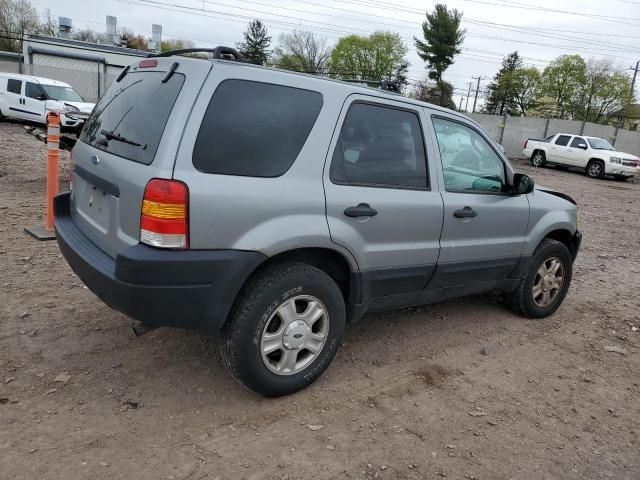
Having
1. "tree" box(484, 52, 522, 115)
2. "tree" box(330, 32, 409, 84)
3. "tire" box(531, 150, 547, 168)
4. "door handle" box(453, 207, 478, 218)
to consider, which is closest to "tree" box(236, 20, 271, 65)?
"tree" box(330, 32, 409, 84)

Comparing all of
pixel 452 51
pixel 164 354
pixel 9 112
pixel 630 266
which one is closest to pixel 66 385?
pixel 164 354

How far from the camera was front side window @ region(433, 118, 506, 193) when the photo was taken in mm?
3748

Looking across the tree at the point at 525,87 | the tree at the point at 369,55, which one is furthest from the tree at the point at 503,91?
the tree at the point at 369,55

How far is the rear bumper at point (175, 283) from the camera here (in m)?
2.56

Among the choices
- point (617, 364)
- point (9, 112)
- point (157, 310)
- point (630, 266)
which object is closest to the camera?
point (157, 310)

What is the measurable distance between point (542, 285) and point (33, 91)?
60.8 feet

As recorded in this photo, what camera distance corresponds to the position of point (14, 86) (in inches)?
720

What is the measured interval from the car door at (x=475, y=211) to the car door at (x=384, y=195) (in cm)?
15

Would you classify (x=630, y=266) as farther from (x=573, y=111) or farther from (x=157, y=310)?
(x=573, y=111)

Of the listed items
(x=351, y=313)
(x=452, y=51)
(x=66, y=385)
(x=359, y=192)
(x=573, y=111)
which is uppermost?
(x=452, y=51)

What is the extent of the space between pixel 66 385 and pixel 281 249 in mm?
1559

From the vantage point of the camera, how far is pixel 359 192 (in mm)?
3174

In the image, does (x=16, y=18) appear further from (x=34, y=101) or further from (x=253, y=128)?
(x=253, y=128)

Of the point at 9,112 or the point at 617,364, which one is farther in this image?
the point at 9,112
